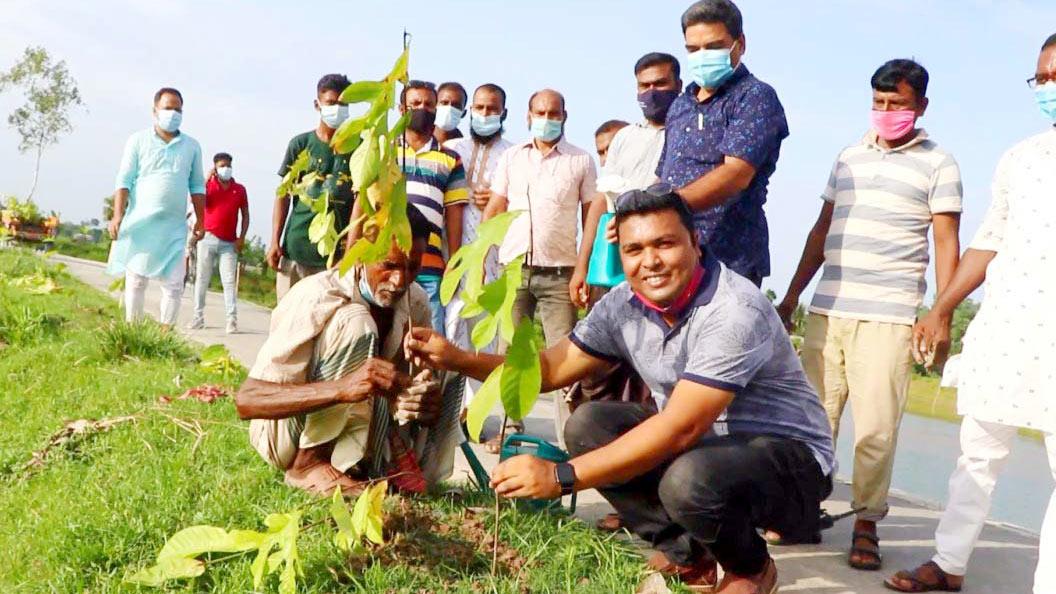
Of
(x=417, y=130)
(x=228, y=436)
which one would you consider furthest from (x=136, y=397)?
(x=417, y=130)

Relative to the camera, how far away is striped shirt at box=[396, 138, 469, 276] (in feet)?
16.6

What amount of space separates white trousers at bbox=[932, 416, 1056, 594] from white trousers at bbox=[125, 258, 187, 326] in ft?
17.7

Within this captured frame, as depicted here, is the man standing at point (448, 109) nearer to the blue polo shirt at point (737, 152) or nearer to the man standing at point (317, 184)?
the man standing at point (317, 184)

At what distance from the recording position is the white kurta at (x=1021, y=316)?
2.87 metres

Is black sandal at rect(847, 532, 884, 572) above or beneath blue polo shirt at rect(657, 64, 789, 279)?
beneath

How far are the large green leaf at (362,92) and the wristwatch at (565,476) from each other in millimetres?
1058

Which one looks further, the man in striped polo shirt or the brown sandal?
the man in striped polo shirt

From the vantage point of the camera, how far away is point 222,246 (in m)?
9.12

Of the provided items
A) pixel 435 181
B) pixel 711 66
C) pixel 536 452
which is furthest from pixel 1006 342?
pixel 435 181

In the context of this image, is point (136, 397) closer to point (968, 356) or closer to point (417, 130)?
point (417, 130)

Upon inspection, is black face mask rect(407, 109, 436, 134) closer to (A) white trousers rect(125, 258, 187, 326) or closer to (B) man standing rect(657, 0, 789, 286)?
(B) man standing rect(657, 0, 789, 286)

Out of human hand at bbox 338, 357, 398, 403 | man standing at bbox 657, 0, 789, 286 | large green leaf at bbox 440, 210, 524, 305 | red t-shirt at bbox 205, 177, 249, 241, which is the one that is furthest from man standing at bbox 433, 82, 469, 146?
red t-shirt at bbox 205, 177, 249, 241

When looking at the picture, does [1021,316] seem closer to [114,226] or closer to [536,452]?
[536,452]

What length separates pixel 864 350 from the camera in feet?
11.9
